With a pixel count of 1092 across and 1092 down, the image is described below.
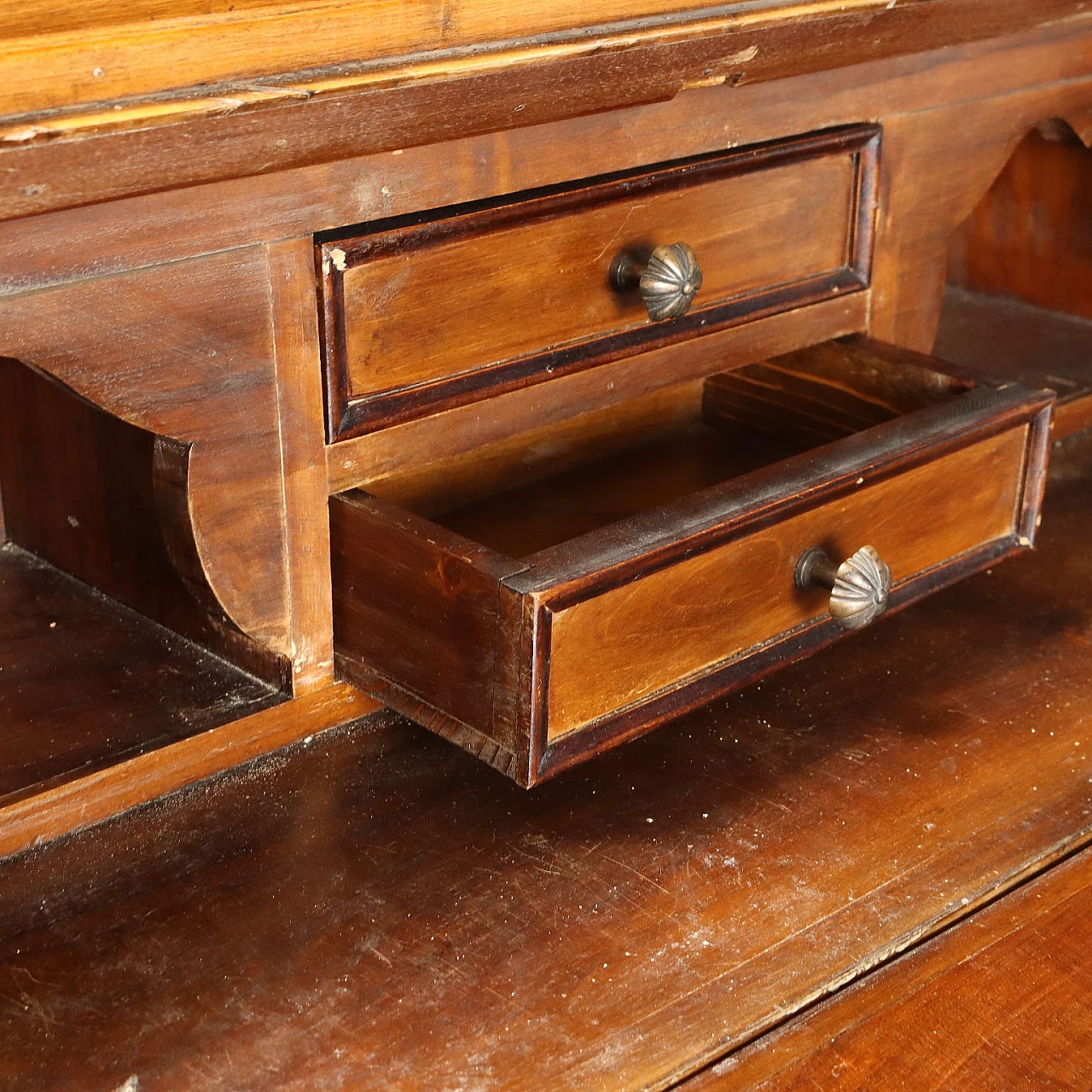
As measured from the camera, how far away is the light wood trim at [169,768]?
80 centimetres

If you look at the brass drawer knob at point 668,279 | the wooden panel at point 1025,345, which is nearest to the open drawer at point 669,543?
the brass drawer knob at point 668,279

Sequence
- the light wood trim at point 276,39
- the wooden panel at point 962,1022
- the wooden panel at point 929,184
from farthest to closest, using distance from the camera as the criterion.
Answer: the wooden panel at point 929,184 < the wooden panel at point 962,1022 < the light wood trim at point 276,39

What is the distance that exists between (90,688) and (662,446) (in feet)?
1.50

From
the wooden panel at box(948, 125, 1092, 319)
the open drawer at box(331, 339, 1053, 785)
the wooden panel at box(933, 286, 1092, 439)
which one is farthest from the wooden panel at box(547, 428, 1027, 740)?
the wooden panel at box(948, 125, 1092, 319)

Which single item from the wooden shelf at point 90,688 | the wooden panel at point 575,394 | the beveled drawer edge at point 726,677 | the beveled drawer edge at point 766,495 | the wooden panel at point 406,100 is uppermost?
the wooden panel at point 406,100

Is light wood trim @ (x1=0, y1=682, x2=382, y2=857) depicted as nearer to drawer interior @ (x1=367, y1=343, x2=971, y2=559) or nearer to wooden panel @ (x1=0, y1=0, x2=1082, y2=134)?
drawer interior @ (x1=367, y1=343, x2=971, y2=559)

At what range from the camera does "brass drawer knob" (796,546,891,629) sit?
35.1 inches

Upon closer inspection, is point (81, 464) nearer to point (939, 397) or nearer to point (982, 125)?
point (939, 397)

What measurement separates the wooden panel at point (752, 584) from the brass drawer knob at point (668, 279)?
15cm

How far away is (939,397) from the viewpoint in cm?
105

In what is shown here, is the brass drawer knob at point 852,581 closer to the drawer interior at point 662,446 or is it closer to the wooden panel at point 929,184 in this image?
the drawer interior at point 662,446

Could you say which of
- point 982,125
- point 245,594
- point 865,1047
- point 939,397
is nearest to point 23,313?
point 245,594

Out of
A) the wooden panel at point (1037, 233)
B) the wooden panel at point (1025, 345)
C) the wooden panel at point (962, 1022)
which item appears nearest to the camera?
the wooden panel at point (962, 1022)

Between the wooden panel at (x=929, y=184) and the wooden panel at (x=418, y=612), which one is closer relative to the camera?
the wooden panel at (x=418, y=612)
